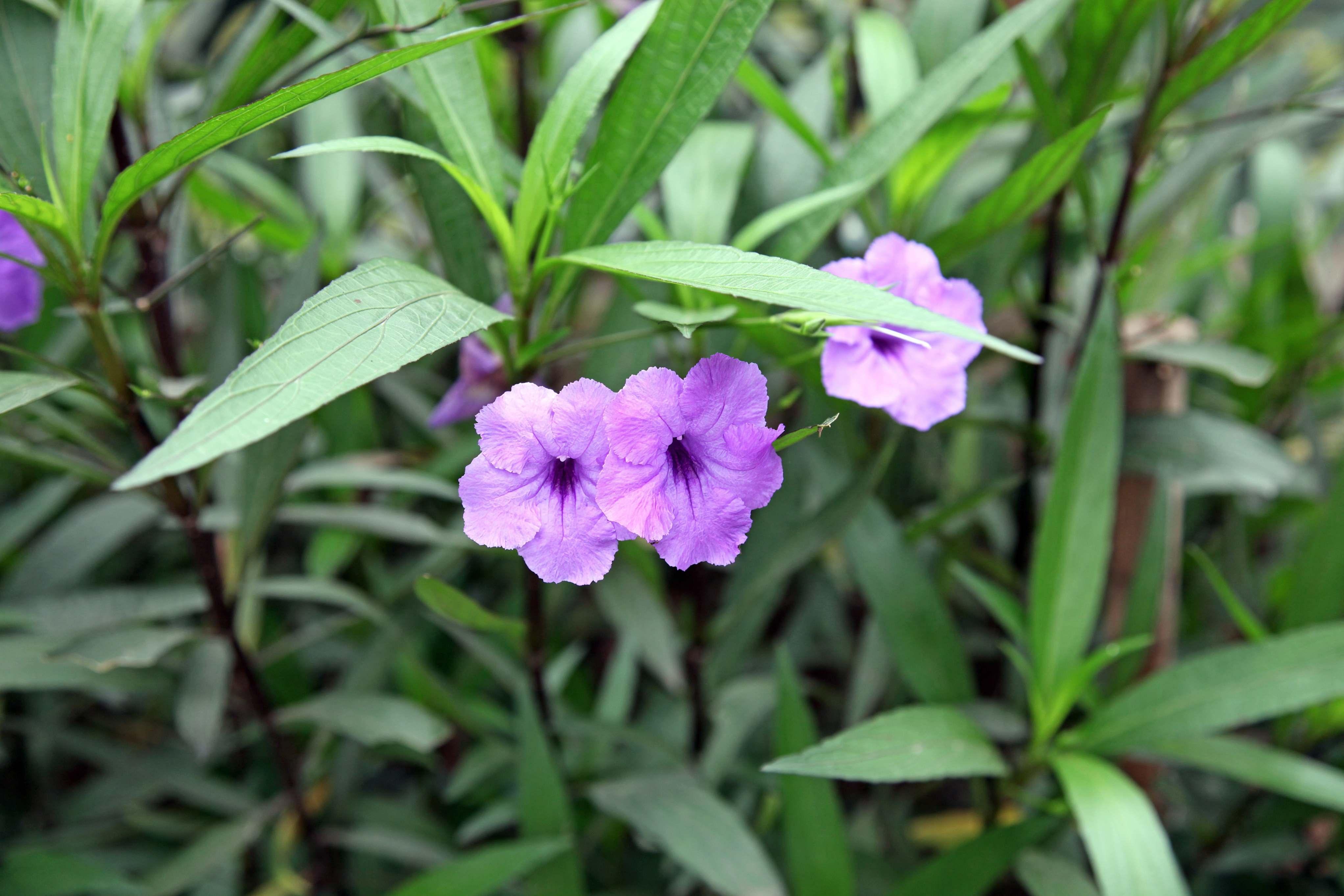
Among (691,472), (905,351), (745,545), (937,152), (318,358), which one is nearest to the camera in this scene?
(318,358)

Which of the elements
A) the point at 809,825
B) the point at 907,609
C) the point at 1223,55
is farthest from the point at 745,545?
the point at 1223,55

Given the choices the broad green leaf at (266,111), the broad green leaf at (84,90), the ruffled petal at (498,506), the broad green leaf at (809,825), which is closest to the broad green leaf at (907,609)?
the broad green leaf at (809,825)

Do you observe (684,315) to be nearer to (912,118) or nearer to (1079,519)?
(912,118)

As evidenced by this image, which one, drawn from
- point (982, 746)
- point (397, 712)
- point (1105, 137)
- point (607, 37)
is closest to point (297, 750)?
point (397, 712)

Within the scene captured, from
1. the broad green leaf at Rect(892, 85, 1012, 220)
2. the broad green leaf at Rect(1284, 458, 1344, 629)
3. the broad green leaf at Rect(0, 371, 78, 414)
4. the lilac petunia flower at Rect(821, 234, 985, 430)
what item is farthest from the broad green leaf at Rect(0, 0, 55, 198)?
the broad green leaf at Rect(1284, 458, 1344, 629)

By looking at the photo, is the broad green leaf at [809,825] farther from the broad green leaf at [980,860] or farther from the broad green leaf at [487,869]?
the broad green leaf at [487,869]
